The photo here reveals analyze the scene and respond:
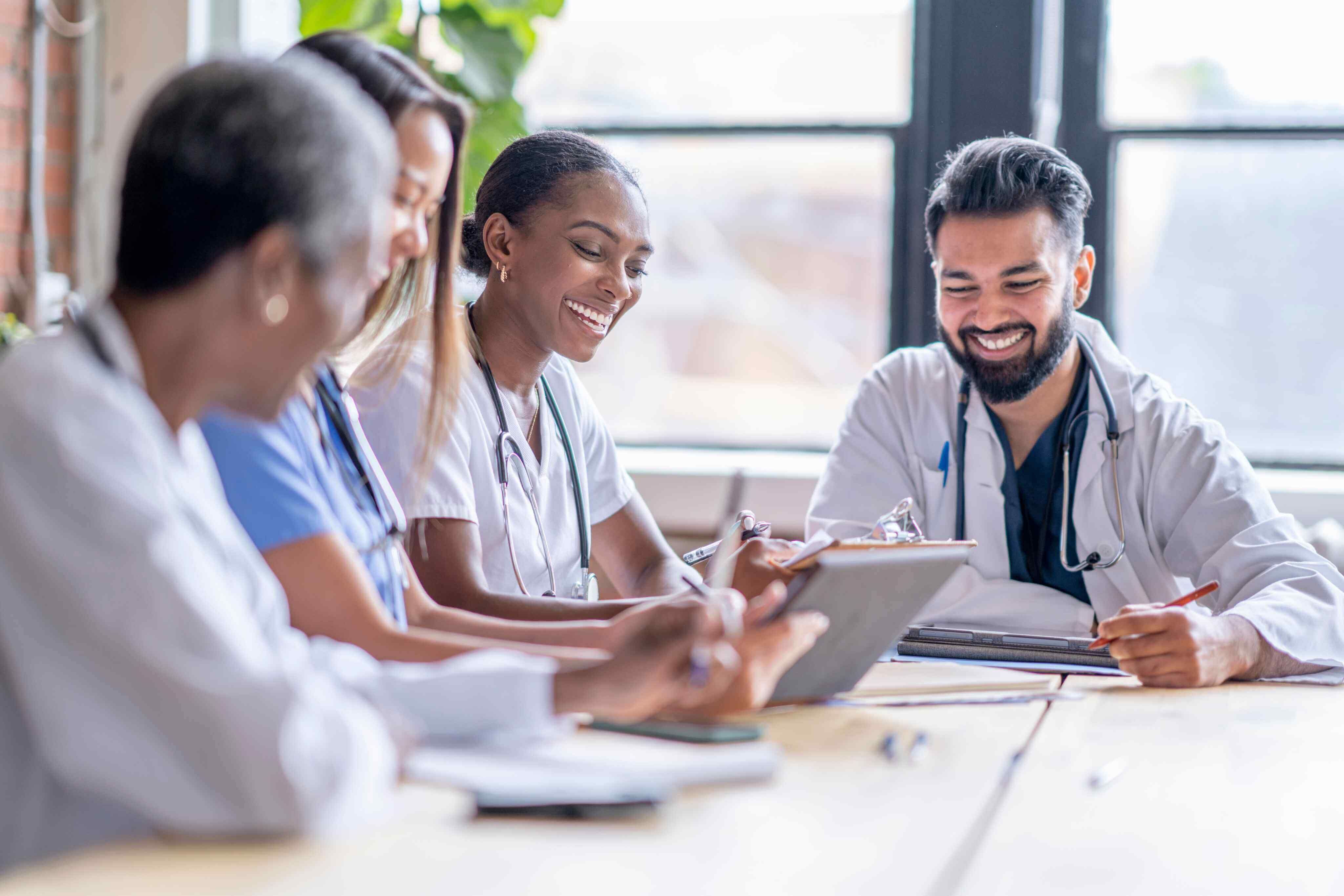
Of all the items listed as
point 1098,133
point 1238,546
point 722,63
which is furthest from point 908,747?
point 722,63

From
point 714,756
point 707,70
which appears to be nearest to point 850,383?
point 707,70

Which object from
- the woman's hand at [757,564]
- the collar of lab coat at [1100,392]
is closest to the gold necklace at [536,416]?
the woman's hand at [757,564]

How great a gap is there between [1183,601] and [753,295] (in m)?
1.93

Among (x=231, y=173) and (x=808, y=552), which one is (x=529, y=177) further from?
(x=231, y=173)

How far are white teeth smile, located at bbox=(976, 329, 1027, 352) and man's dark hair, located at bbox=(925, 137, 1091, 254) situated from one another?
20 centimetres

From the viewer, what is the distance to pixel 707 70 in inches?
134

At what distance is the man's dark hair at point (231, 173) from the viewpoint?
89 cm

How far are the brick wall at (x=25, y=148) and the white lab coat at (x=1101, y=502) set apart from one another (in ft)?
6.93

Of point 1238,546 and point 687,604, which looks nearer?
point 687,604

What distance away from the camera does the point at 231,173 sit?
887 mm

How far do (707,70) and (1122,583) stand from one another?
194 centimetres

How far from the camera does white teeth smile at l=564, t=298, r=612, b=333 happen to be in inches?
79.7

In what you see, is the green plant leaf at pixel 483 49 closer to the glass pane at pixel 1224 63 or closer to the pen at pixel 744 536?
the glass pane at pixel 1224 63

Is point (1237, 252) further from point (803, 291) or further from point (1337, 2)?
point (803, 291)
